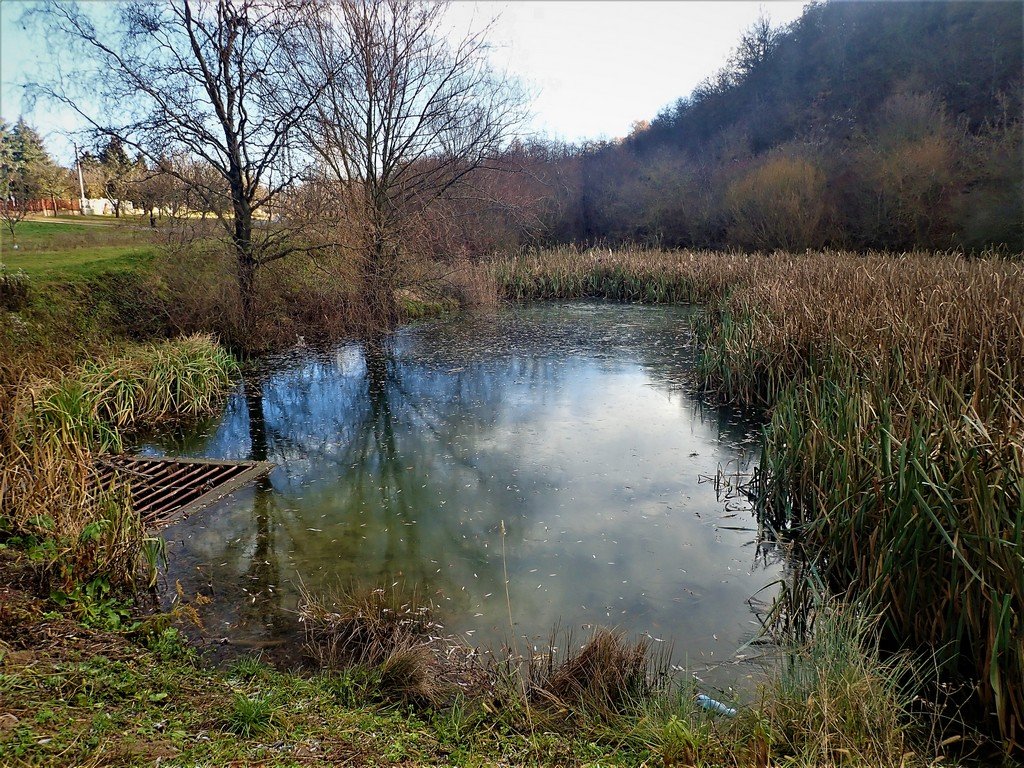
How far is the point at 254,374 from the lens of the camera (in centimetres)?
881

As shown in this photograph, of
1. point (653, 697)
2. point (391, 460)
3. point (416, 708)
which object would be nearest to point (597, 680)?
point (653, 697)

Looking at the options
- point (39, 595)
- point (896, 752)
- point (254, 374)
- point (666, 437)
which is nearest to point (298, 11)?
point (254, 374)

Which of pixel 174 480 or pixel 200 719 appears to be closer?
pixel 200 719

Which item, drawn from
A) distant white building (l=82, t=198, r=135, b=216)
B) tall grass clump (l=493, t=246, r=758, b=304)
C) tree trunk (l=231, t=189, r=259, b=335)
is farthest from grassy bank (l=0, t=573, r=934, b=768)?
distant white building (l=82, t=198, r=135, b=216)

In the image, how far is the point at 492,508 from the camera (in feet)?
15.0

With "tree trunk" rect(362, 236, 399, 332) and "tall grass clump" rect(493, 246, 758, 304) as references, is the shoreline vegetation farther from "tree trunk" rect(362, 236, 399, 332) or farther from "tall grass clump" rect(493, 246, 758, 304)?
"tall grass clump" rect(493, 246, 758, 304)

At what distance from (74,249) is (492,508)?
9726 millimetres

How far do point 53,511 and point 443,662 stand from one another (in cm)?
233

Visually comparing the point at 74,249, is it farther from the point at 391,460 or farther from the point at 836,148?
the point at 836,148

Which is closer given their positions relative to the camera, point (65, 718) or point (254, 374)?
point (65, 718)

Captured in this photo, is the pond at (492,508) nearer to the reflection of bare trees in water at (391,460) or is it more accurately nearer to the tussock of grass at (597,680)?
the reflection of bare trees in water at (391,460)

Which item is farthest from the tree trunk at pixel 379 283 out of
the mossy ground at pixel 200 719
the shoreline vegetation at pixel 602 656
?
the mossy ground at pixel 200 719

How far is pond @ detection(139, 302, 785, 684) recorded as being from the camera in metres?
3.31

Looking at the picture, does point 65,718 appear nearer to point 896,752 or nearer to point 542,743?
point 542,743
